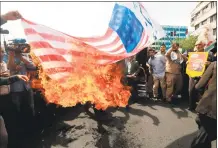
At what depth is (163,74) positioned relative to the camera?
27.9 ft

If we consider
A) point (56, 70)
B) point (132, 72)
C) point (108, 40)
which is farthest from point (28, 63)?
point (132, 72)

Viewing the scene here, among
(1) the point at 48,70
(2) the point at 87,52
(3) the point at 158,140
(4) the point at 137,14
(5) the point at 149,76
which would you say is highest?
(4) the point at 137,14

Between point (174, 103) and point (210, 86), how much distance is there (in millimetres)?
4473

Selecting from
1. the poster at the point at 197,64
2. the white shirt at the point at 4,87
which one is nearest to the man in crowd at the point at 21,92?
the white shirt at the point at 4,87

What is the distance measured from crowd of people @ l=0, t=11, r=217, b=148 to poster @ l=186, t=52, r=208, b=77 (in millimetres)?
206

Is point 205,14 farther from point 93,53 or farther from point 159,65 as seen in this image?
point 93,53

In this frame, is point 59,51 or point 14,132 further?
point 14,132

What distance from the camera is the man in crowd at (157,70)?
27.8 feet

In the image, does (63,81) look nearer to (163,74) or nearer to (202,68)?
(202,68)

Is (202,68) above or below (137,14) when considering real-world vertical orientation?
below

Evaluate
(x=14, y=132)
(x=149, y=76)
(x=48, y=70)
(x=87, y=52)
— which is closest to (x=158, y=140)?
(x=87, y=52)

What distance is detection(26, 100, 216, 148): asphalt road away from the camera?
15.9 ft

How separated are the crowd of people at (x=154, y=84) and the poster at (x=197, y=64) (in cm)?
21

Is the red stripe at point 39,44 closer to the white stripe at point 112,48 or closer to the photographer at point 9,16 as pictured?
the photographer at point 9,16
